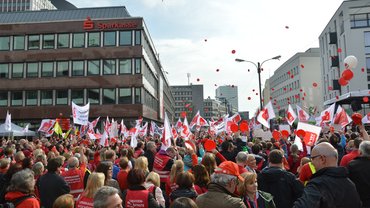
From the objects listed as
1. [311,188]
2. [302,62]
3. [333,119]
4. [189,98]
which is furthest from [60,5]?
[311,188]

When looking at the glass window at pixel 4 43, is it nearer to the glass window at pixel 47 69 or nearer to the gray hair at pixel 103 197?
the glass window at pixel 47 69

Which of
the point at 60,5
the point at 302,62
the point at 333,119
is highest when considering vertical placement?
the point at 60,5

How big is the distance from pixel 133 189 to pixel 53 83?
41.9m

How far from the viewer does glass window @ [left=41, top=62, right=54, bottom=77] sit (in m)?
43.8

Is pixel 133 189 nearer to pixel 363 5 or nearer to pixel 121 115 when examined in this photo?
pixel 121 115

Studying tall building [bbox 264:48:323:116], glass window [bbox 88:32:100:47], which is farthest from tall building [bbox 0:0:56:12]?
glass window [bbox 88:32:100:47]

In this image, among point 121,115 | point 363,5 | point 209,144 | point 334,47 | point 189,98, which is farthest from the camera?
point 189,98

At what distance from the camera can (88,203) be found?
4754 millimetres

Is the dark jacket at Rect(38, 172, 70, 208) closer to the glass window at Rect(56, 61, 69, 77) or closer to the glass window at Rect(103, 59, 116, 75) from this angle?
the glass window at Rect(103, 59, 116, 75)

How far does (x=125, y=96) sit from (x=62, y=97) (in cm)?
816

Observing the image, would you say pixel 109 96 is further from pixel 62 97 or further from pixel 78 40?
pixel 78 40

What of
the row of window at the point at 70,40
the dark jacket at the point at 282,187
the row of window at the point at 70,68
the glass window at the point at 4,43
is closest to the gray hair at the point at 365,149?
the dark jacket at the point at 282,187

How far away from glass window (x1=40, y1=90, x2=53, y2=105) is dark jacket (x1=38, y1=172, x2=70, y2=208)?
40142 millimetres

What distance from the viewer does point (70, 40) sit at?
4388 cm
